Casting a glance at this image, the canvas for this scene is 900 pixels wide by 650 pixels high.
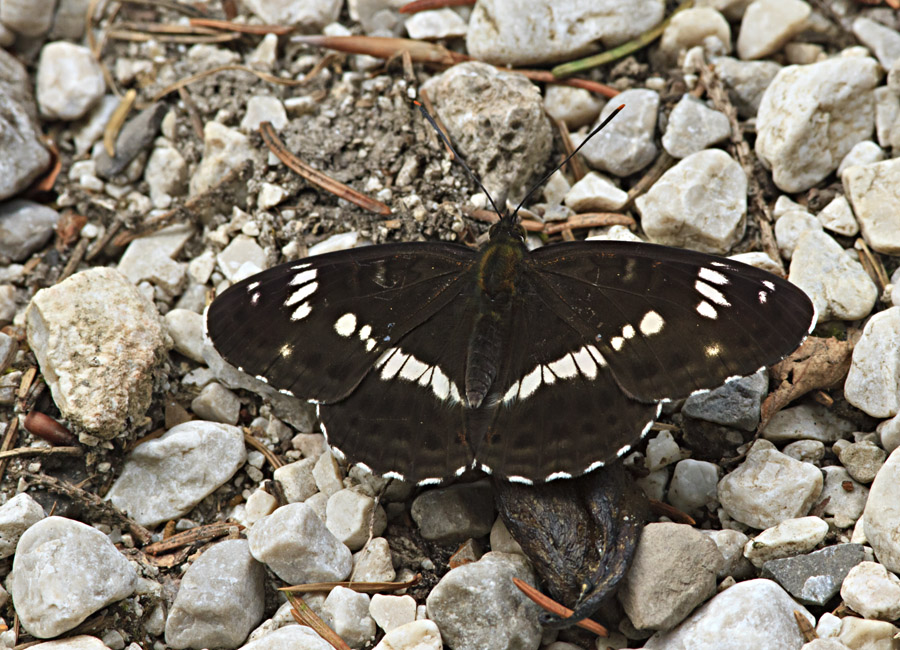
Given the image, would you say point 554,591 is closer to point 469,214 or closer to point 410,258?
point 410,258

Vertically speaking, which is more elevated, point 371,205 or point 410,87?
point 410,87

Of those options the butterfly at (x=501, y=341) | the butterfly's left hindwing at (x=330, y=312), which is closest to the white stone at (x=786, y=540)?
the butterfly at (x=501, y=341)

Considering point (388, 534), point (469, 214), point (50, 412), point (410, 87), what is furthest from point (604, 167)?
point (50, 412)

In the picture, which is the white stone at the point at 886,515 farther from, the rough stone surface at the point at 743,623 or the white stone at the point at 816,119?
the white stone at the point at 816,119

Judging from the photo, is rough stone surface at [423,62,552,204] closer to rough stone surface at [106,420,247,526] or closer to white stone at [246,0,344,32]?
white stone at [246,0,344,32]

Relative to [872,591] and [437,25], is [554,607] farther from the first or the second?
[437,25]

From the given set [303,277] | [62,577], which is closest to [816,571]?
[303,277]

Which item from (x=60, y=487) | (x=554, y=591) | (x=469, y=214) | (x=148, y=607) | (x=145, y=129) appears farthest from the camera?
(x=145, y=129)
